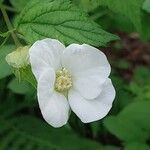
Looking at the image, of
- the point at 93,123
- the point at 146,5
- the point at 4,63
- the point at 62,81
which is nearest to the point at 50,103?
the point at 62,81

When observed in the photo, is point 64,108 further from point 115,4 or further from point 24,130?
point 24,130

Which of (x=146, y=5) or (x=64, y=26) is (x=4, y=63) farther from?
(x=146, y=5)

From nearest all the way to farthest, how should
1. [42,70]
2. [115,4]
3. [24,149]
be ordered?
[42,70] → [115,4] → [24,149]

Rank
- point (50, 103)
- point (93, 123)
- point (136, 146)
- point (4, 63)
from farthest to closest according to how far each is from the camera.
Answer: point (93, 123) → point (136, 146) → point (4, 63) → point (50, 103)

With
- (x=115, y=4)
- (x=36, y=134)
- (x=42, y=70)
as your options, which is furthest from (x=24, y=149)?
(x=42, y=70)

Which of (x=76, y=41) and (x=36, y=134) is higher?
(x=76, y=41)

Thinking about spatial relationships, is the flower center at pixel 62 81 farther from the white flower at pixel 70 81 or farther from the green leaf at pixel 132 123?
the green leaf at pixel 132 123
